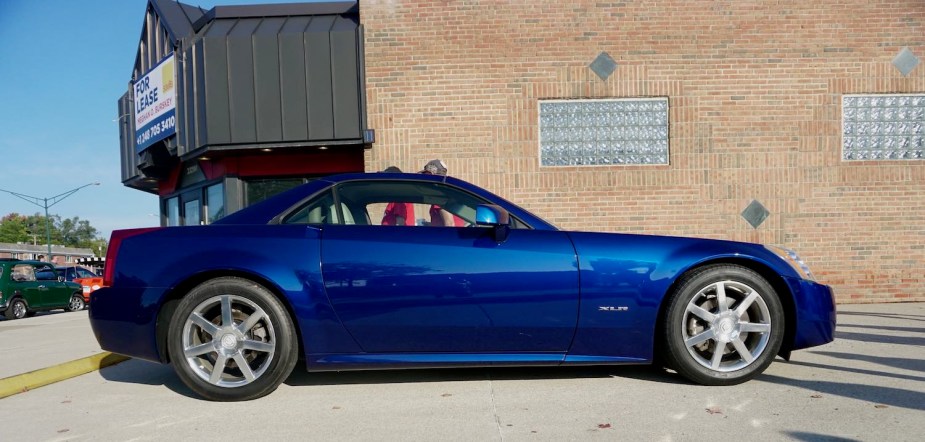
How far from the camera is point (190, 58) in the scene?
348 inches

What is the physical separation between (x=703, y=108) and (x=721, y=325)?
5.16 m

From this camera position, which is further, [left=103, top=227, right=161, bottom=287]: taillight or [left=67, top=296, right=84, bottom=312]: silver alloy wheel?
[left=67, top=296, right=84, bottom=312]: silver alloy wheel

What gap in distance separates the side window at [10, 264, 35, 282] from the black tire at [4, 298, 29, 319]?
0.54 meters

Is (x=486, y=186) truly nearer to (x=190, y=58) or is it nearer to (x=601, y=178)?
(x=601, y=178)

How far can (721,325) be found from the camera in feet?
11.6

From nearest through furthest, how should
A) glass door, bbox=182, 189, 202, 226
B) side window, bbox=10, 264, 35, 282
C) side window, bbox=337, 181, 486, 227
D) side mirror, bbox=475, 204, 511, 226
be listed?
side mirror, bbox=475, 204, 511, 226 < side window, bbox=337, 181, 486, 227 < glass door, bbox=182, 189, 202, 226 < side window, bbox=10, 264, 35, 282

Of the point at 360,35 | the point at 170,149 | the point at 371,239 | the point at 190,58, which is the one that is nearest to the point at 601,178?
the point at 360,35

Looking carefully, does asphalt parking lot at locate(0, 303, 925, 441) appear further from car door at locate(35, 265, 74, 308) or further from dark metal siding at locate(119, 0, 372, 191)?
car door at locate(35, 265, 74, 308)

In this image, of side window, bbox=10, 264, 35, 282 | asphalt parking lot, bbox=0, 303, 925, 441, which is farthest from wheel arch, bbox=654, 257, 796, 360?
side window, bbox=10, 264, 35, 282

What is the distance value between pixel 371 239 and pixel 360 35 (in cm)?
535

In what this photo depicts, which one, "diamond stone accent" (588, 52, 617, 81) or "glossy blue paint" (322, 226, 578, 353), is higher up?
"diamond stone accent" (588, 52, 617, 81)

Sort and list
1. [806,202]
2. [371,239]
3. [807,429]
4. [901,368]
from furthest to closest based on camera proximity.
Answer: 1. [806,202]
2. [901,368]
3. [371,239]
4. [807,429]

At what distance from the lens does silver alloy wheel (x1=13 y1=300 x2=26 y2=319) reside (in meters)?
14.3

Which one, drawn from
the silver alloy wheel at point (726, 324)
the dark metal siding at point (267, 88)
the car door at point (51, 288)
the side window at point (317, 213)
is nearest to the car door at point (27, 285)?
the car door at point (51, 288)
